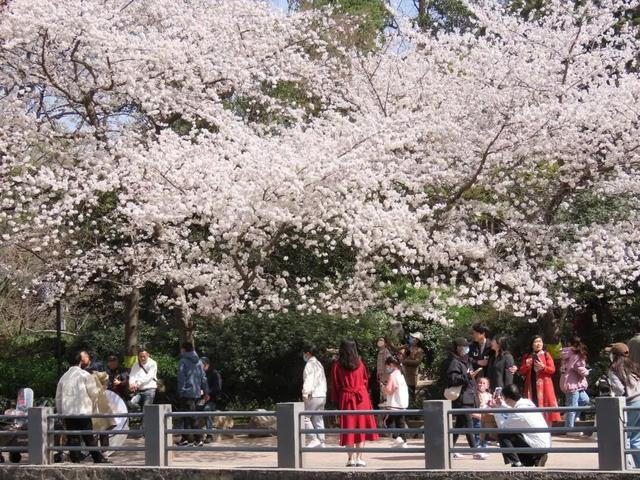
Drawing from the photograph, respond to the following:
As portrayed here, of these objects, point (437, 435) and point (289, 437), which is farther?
point (289, 437)

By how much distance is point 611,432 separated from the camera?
457 inches

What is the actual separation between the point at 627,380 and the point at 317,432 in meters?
3.71

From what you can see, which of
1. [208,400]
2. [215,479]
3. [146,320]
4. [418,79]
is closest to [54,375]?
[146,320]

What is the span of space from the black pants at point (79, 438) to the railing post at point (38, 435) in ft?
1.21

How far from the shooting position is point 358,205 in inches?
724

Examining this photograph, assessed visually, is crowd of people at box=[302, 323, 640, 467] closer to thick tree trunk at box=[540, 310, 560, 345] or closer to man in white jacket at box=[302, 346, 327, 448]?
man in white jacket at box=[302, 346, 327, 448]

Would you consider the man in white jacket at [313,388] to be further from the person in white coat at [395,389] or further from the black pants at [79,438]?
the black pants at [79,438]

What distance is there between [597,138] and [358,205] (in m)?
4.42

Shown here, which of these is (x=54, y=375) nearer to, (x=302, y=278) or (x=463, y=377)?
(x=302, y=278)

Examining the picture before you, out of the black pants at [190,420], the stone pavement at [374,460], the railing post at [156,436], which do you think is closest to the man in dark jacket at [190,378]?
the black pants at [190,420]

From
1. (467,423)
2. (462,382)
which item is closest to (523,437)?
(467,423)

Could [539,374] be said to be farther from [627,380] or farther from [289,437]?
[289,437]

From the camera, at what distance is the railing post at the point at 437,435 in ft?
41.0

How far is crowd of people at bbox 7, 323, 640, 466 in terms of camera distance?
12.6 m
